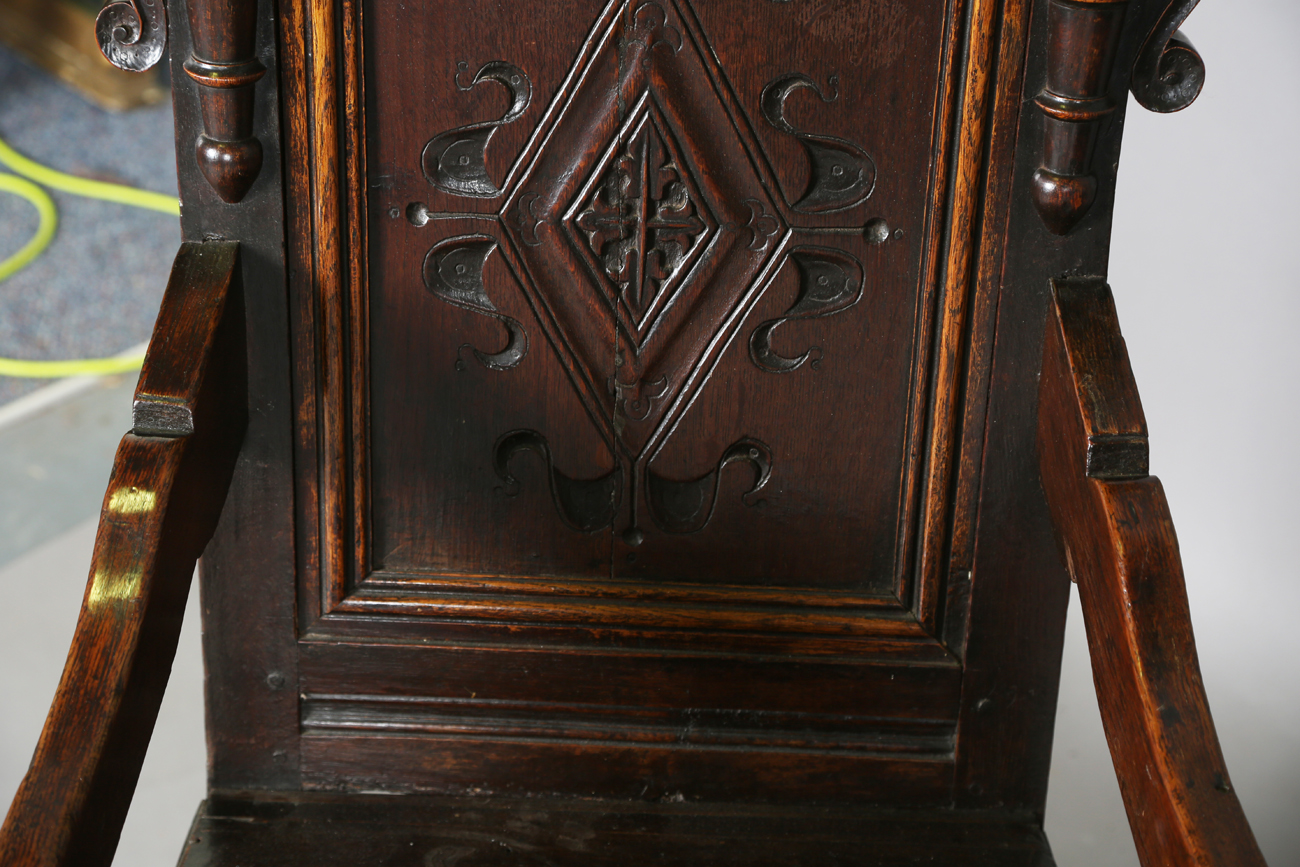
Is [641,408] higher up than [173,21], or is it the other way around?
[173,21]

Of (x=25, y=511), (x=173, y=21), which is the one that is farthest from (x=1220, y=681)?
(x=25, y=511)

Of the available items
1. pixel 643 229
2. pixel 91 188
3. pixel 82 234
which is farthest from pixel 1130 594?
pixel 91 188

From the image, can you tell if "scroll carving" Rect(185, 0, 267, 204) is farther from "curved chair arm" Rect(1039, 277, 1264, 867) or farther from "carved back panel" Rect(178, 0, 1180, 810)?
"curved chair arm" Rect(1039, 277, 1264, 867)

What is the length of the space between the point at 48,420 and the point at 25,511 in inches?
13.4

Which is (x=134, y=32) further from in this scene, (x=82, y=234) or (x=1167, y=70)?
(x=82, y=234)

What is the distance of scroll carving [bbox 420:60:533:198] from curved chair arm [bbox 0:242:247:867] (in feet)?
0.53

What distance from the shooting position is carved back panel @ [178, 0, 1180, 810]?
1010mm

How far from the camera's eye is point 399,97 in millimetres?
1019

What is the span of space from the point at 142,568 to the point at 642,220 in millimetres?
430

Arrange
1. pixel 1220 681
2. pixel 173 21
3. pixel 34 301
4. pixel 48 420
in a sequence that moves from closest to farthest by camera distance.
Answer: pixel 173 21 < pixel 1220 681 < pixel 48 420 < pixel 34 301

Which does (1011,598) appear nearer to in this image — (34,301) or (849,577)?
(849,577)

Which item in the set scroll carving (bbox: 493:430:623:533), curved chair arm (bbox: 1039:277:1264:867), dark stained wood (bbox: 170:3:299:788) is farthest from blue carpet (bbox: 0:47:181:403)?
curved chair arm (bbox: 1039:277:1264:867)

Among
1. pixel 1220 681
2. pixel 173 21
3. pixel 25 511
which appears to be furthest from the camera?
pixel 25 511

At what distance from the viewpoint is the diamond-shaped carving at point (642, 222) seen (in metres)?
1.02
